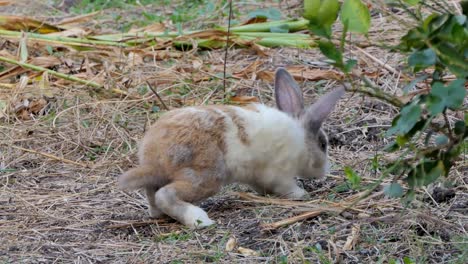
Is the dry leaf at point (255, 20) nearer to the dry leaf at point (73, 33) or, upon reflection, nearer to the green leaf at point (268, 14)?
the green leaf at point (268, 14)

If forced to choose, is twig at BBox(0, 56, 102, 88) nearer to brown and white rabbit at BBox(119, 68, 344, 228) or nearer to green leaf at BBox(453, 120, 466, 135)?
brown and white rabbit at BBox(119, 68, 344, 228)

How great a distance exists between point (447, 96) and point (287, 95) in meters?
2.25

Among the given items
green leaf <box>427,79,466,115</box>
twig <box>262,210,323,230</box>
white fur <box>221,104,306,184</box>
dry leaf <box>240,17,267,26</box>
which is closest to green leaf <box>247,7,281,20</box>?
dry leaf <box>240,17,267,26</box>

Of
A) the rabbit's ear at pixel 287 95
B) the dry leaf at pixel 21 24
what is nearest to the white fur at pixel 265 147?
the rabbit's ear at pixel 287 95

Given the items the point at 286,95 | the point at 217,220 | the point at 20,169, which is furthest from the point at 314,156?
the point at 20,169

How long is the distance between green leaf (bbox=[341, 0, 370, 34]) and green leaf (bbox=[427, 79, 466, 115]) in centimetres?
33

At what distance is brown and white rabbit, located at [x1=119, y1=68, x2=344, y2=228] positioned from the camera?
4336 millimetres

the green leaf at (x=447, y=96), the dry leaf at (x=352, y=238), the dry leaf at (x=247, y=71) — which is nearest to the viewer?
the green leaf at (x=447, y=96)

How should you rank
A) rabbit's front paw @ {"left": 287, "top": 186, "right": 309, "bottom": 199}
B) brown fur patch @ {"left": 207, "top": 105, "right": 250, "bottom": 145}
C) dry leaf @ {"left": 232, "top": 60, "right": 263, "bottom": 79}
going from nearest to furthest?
brown fur patch @ {"left": 207, "top": 105, "right": 250, "bottom": 145} < rabbit's front paw @ {"left": 287, "top": 186, "right": 309, "bottom": 199} < dry leaf @ {"left": 232, "top": 60, "right": 263, "bottom": 79}

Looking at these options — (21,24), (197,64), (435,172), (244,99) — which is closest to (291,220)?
(435,172)

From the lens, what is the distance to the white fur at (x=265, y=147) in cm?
445

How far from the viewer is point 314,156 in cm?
477

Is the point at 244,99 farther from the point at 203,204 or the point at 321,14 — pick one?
the point at 321,14

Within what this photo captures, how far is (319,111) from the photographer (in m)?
4.77
